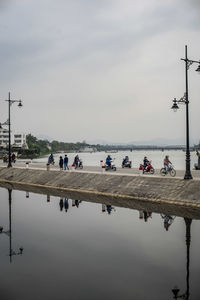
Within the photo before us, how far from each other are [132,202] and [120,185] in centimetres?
366

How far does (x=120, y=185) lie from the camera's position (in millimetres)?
26281

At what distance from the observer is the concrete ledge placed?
69.7 ft

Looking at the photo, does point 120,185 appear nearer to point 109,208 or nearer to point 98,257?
point 109,208

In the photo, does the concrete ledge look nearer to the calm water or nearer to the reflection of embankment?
the reflection of embankment

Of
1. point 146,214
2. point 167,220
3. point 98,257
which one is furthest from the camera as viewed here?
point 146,214

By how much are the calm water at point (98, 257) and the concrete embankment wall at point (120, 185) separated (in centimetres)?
338

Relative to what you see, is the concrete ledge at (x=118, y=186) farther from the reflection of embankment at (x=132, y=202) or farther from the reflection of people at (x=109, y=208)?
the reflection of people at (x=109, y=208)

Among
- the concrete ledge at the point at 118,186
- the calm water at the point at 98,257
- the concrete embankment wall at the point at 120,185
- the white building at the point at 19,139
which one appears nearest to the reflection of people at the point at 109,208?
the calm water at the point at 98,257

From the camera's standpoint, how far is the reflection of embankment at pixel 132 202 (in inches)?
746

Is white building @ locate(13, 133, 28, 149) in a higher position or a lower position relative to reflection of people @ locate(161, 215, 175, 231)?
higher

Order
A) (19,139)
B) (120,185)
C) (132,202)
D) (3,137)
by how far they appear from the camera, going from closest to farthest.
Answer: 1. (132,202)
2. (120,185)
3. (3,137)
4. (19,139)

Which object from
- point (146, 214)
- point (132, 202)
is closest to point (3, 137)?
point (132, 202)

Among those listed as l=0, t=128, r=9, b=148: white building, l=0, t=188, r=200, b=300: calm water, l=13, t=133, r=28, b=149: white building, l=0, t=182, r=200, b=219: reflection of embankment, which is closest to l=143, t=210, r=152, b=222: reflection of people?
l=0, t=188, r=200, b=300: calm water

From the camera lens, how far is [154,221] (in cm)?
1709
